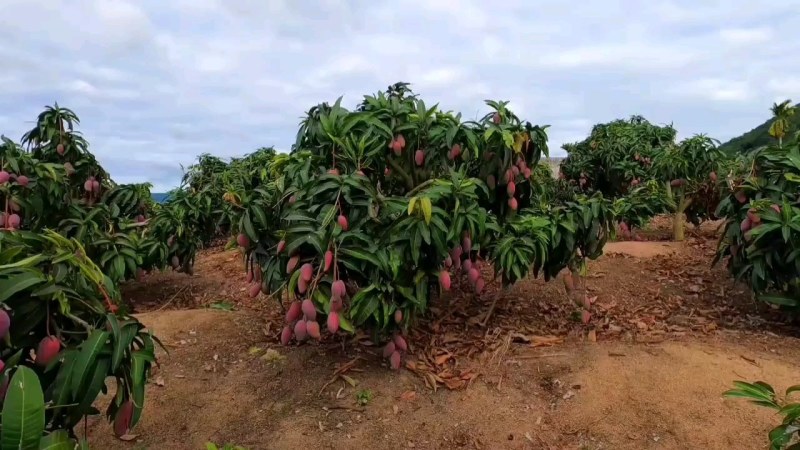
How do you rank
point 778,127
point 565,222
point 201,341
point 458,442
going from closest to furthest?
point 458,442 < point 565,222 < point 201,341 < point 778,127

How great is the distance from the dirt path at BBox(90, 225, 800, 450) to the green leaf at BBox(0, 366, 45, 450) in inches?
68.8

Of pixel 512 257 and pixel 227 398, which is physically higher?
pixel 512 257

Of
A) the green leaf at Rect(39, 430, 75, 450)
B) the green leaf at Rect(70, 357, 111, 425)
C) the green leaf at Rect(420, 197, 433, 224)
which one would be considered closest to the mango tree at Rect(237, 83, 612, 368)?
the green leaf at Rect(420, 197, 433, 224)

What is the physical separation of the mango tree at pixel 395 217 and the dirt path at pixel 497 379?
1.10ft

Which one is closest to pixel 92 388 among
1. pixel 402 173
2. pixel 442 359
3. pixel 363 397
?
pixel 363 397

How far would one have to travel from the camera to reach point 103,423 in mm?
3051

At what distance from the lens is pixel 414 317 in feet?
11.0

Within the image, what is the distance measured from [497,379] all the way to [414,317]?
23.6 inches

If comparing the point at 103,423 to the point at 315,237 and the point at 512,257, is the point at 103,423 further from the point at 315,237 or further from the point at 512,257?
the point at 512,257

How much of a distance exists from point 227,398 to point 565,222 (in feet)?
7.65

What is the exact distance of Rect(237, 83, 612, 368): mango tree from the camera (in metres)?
2.88

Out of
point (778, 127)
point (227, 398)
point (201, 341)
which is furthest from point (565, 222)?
point (778, 127)

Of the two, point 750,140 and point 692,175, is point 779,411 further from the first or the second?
point 750,140

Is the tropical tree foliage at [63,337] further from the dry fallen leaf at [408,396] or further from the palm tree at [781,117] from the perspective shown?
the palm tree at [781,117]
